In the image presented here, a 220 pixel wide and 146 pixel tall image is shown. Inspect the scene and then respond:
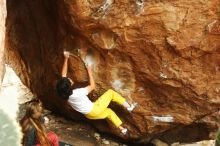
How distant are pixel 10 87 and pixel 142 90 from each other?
6.15 feet

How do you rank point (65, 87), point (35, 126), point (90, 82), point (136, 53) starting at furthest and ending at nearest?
point (90, 82), point (136, 53), point (65, 87), point (35, 126)

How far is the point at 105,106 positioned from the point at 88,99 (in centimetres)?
23

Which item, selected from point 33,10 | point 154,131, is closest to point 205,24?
point 154,131

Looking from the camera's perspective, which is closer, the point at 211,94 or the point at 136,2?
the point at 136,2

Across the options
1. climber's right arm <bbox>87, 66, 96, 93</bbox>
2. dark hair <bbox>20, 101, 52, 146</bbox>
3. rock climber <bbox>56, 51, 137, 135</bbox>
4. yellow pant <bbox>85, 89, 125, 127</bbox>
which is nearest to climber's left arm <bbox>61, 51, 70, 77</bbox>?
rock climber <bbox>56, 51, 137, 135</bbox>

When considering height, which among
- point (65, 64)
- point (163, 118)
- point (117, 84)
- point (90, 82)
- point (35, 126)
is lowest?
point (163, 118)

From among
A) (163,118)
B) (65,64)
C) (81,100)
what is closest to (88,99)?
(81,100)

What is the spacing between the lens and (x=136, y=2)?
22.9 feet

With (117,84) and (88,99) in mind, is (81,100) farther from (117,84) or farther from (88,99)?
(117,84)

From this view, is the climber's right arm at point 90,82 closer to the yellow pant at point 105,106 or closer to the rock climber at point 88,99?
the rock climber at point 88,99

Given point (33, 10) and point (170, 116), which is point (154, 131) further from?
point (33, 10)

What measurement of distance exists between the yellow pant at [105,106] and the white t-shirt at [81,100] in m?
0.09

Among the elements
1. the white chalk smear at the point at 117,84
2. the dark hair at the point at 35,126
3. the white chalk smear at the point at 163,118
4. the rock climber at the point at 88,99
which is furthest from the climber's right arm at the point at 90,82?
the dark hair at the point at 35,126

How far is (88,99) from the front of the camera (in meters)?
7.57
